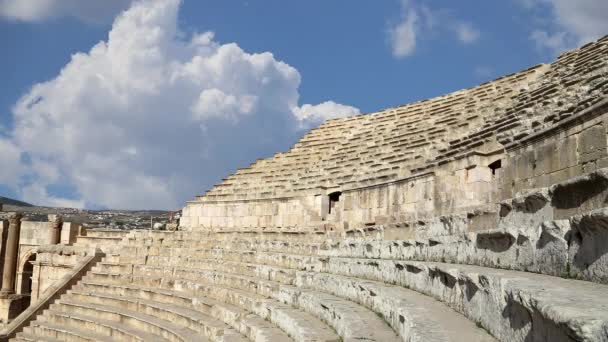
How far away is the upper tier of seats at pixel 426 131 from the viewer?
9.87 metres

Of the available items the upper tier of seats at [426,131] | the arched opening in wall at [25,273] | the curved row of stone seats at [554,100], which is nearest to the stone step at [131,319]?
the upper tier of seats at [426,131]

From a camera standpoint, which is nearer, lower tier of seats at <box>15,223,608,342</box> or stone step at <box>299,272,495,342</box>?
lower tier of seats at <box>15,223,608,342</box>

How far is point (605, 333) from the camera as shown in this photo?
1807 mm

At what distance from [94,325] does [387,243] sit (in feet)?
24.9

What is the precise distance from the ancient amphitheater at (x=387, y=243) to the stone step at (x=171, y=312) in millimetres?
63

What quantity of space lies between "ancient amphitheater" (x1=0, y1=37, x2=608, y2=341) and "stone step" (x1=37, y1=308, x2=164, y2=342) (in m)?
0.05

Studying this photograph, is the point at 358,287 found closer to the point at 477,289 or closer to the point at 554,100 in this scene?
the point at 477,289

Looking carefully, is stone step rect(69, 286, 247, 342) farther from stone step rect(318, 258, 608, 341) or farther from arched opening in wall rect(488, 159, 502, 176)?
arched opening in wall rect(488, 159, 502, 176)

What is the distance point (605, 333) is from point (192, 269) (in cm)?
1187

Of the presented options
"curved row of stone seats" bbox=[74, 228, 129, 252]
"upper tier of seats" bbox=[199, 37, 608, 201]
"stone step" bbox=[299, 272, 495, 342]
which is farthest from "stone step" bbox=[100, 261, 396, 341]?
"curved row of stone seats" bbox=[74, 228, 129, 252]

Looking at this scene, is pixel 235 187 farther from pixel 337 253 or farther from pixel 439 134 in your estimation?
pixel 337 253

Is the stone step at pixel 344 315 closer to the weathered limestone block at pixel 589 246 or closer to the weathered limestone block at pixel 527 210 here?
the weathered limestone block at pixel 527 210

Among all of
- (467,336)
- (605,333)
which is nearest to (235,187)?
(467,336)

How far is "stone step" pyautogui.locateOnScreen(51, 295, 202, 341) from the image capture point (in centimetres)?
957
